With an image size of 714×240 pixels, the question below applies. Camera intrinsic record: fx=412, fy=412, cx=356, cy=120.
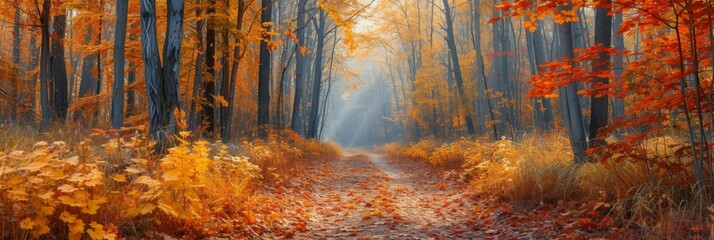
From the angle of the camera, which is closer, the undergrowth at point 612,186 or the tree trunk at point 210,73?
the undergrowth at point 612,186

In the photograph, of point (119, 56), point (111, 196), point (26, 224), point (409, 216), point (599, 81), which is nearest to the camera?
point (26, 224)

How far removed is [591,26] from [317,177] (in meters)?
26.5

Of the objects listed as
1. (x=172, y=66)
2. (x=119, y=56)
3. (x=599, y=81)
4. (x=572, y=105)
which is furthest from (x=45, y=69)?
(x=599, y=81)

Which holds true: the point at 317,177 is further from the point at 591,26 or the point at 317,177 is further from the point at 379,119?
the point at 379,119

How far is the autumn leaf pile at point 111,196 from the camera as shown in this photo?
2740 mm

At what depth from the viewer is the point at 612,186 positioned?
452cm

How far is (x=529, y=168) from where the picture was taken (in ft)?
19.2

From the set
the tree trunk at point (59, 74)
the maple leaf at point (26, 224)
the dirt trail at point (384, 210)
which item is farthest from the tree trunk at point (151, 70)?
the tree trunk at point (59, 74)

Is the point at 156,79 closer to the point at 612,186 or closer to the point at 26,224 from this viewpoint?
the point at 26,224

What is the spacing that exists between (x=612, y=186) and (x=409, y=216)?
249 centimetres

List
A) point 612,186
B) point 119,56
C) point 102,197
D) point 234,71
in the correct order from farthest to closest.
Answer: point 234,71 → point 119,56 → point 612,186 → point 102,197

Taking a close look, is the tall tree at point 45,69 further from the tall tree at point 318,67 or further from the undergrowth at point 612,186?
the tall tree at point 318,67

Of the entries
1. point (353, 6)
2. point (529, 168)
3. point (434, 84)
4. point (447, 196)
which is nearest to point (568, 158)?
point (529, 168)

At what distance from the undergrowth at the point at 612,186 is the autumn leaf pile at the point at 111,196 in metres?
3.75
